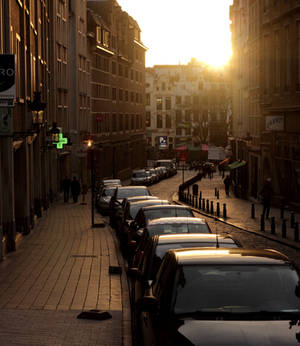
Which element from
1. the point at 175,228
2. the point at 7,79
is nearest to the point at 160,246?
the point at 175,228

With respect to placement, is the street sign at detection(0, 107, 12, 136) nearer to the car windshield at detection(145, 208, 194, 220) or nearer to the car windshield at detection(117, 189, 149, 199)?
the car windshield at detection(145, 208, 194, 220)

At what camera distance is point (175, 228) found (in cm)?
1472

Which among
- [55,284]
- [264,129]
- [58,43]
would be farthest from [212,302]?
[58,43]

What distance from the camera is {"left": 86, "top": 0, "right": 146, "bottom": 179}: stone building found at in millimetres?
73688

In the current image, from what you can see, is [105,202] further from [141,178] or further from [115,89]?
[115,89]

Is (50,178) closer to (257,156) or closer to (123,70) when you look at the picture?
(257,156)

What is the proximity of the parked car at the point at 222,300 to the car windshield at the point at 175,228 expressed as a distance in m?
5.92

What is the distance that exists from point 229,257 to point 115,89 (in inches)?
3042

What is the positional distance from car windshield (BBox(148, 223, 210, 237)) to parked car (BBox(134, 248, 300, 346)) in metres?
5.92

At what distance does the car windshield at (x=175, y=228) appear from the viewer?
1449 centimetres

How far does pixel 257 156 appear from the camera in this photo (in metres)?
48.0

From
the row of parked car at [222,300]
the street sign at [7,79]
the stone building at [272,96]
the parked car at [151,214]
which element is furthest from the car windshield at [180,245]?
the stone building at [272,96]

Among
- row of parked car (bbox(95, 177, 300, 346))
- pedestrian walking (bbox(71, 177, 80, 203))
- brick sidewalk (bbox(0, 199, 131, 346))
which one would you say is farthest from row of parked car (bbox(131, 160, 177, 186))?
row of parked car (bbox(95, 177, 300, 346))

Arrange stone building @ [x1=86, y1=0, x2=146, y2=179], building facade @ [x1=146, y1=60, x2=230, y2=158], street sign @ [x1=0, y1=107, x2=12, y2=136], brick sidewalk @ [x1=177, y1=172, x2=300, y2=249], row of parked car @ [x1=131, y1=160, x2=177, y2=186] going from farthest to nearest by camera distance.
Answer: building facade @ [x1=146, y1=60, x2=230, y2=158], stone building @ [x1=86, y1=0, x2=146, y2=179], row of parked car @ [x1=131, y1=160, x2=177, y2=186], brick sidewalk @ [x1=177, y1=172, x2=300, y2=249], street sign @ [x1=0, y1=107, x2=12, y2=136]
